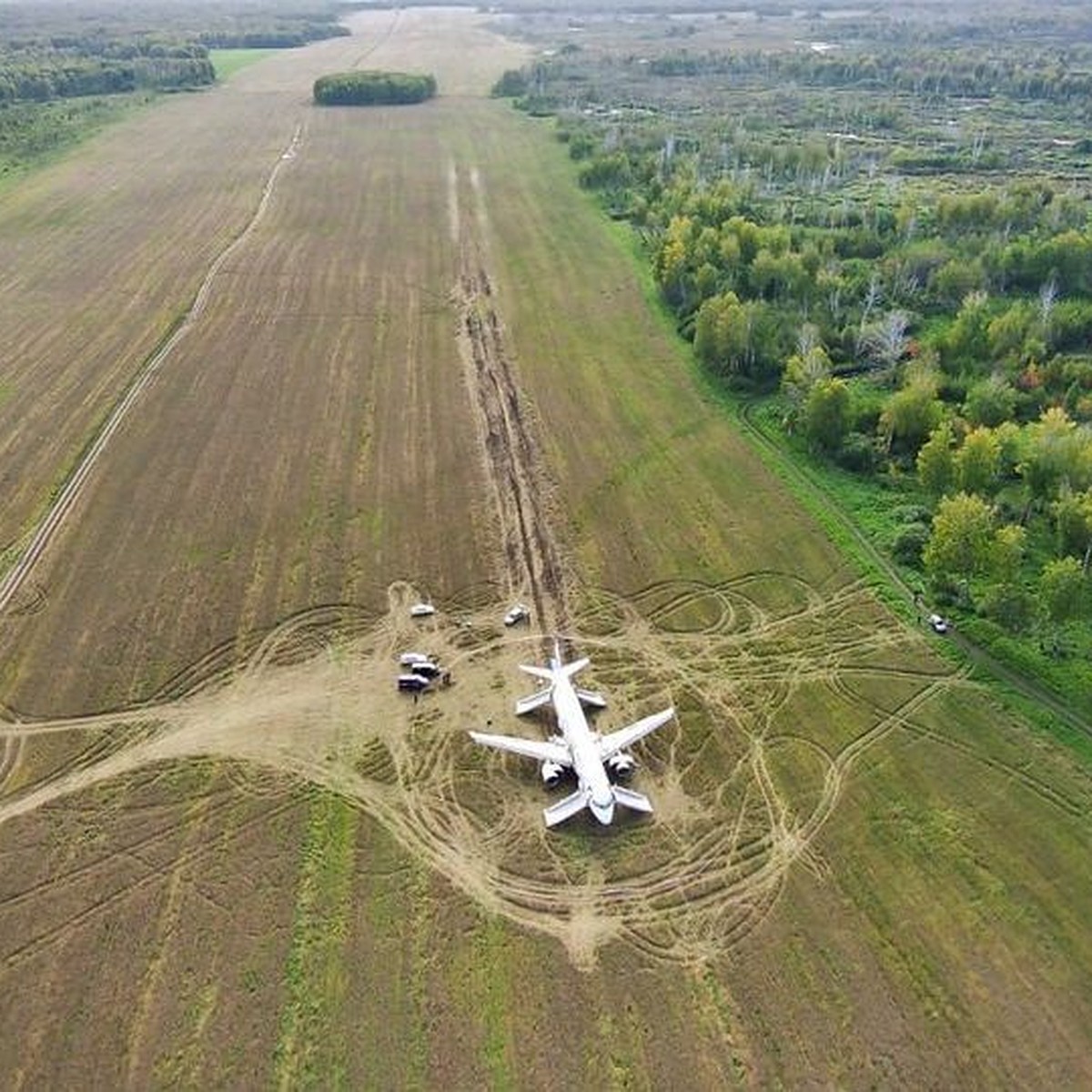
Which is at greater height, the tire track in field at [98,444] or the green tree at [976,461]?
the green tree at [976,461]

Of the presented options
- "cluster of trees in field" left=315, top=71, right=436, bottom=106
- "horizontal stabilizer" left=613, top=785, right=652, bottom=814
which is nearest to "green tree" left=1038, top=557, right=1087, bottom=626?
"horizontal stabilizer" left=613, top=785, right=652, bottom=814

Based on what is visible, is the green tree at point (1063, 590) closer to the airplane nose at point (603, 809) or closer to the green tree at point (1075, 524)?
the green tree at point (1075, 524)

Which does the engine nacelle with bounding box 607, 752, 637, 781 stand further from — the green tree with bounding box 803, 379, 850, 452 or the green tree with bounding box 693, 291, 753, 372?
the green tree with bounding box 693, 291, 753, 372

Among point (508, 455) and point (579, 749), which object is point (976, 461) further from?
point (579, 749)

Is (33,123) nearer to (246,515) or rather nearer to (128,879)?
(246,515)

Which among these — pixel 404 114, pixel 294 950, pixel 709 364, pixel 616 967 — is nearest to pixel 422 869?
pixel 294 950

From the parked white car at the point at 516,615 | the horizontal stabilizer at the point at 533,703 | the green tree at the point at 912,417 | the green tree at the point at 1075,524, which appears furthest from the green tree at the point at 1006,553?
the parked white car at the point at 516,615

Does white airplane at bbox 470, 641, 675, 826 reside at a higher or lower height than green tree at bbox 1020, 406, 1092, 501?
lower

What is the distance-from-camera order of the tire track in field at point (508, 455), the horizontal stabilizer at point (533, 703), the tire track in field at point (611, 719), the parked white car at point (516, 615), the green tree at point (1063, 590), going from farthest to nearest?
the tire track in field at point (508, 455) → the parked white car at point (516, 615) → the green tree at point (1063, 590) → the horizontal stabilizer at point (533, 703) → the tire track in field at point (611, 719)
